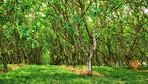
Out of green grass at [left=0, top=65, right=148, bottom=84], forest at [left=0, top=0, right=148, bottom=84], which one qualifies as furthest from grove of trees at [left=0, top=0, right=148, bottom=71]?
green grass at [left=0, top=65, right=148, bottom=84]

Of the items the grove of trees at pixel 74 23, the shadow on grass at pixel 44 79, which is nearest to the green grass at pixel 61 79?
the shadow on grass at pixel 44 79

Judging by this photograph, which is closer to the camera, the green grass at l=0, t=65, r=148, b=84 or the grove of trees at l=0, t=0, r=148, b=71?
the grove of trees at l=0, t=0, r=148, b=71

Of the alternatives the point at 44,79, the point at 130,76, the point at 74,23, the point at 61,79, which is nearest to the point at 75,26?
the point at 74,23

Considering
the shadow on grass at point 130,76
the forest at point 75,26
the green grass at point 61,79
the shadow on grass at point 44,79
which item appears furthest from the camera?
the shadow on grass at point 130,76

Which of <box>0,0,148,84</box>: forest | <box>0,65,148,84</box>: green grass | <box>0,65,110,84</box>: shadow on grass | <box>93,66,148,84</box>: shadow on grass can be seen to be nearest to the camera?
<box>0,0,148,84</box>: forest

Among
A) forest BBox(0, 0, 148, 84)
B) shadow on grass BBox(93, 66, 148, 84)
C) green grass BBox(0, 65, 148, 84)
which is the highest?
forest BBox(0, 0, 148, 84)

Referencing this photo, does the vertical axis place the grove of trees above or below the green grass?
above

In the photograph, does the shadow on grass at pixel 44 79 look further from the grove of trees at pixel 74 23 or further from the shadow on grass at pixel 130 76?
the grove of trees at pixel 74 23

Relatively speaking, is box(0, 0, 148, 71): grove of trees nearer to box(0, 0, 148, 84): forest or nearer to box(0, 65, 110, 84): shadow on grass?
box(0, 0, 148, 84): forest

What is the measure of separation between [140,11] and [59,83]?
1693cm

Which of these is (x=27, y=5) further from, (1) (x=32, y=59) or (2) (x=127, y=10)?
(1) (x=32, y=59)

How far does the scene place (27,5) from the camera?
34.3ft

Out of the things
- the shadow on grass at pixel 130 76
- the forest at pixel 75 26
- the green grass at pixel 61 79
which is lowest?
the shadow on grass at pixel 130 76

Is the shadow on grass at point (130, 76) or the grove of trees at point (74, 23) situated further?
the shadow on grass at point (130, 76)
